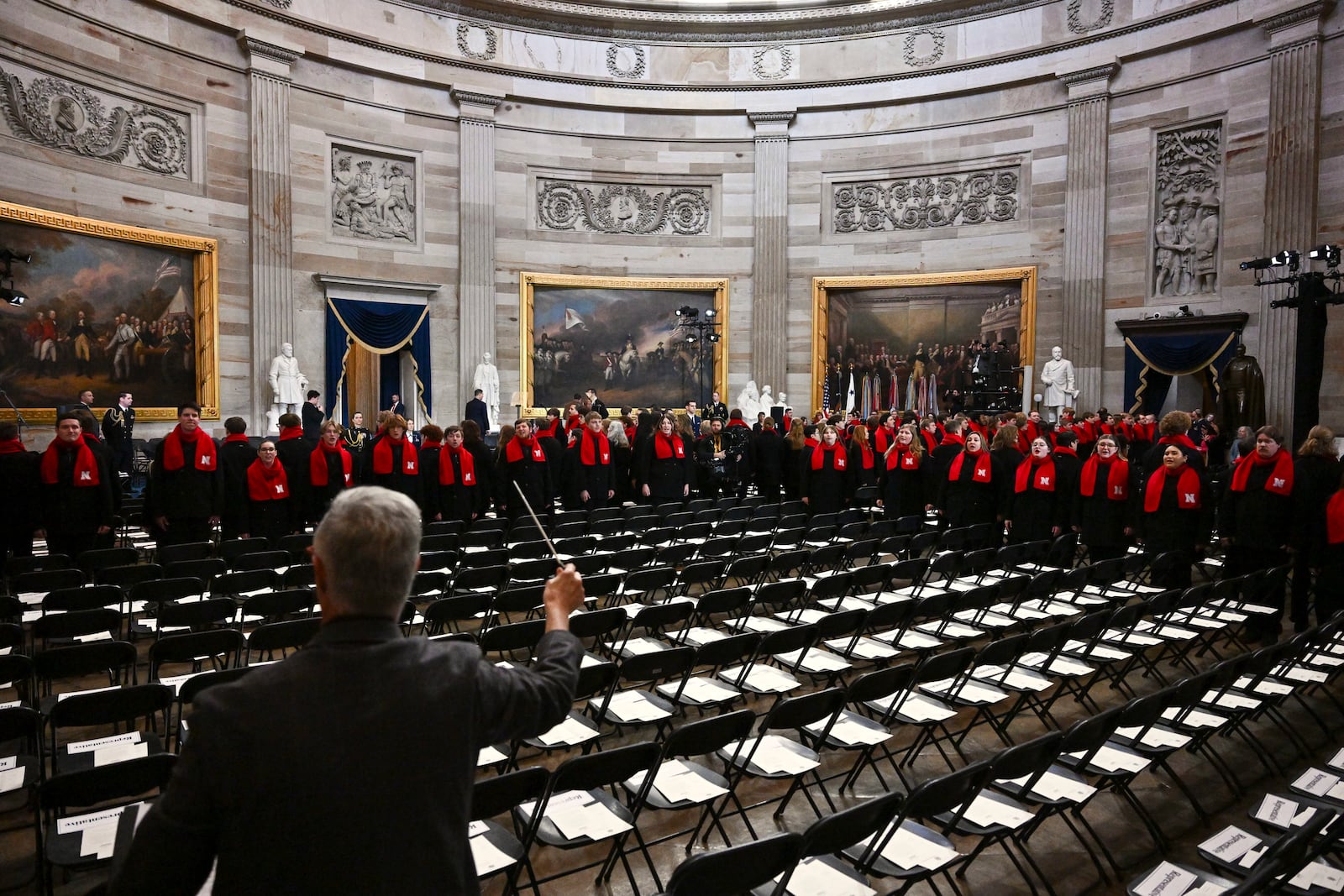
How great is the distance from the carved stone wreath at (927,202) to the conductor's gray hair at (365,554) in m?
22.5

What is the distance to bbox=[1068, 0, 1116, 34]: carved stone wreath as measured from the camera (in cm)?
2003

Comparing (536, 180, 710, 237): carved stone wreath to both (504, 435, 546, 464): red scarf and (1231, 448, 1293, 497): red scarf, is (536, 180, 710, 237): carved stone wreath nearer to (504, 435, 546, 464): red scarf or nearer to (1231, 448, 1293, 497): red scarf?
(504, 435, 546, 464): red scarf

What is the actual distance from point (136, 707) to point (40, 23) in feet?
53.4

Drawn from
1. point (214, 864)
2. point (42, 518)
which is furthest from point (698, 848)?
point (42, 518)

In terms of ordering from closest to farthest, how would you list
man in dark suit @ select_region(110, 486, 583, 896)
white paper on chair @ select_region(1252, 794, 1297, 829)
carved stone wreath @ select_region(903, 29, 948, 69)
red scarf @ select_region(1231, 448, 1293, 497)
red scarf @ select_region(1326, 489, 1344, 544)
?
man in dark suit @ select_region(110, 486, 583, 896) < white paper on chair @ select_region(1252, 794, 1297, 829) < red scarf @ select_region(1326, 489, 1344, 544) < red scarf @ select_region(1231, 448, 1293, 497) < carved stone wreath @ select_region(903, 29, 948, 69)

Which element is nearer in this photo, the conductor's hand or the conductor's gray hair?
the conductor's gray hair

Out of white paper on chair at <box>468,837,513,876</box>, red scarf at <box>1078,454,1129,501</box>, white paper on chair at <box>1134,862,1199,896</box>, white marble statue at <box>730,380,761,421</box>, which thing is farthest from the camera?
white marble statue at <box>730,380,761,421</box>

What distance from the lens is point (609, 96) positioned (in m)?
22.8

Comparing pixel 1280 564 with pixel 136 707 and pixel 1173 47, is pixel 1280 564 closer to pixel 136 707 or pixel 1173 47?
pixel 136 707

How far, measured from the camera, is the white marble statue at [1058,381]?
2002 centimetres

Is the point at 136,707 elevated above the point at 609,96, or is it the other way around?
the point at 609,96

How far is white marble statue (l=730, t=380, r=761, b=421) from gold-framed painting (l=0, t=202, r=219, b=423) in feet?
38.8

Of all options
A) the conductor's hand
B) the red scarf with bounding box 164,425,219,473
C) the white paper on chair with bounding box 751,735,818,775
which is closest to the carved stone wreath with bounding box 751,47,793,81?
the red scarf with bounding box 164,425,219,473

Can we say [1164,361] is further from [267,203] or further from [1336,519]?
[267,203]
